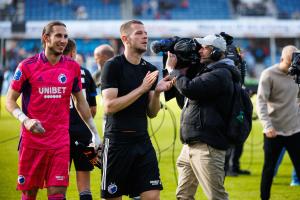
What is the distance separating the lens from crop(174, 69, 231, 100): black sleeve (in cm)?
626

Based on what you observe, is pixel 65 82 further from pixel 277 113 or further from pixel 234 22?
pixel 234 22

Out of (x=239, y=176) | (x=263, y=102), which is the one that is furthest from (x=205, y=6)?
(x=263, y=102)

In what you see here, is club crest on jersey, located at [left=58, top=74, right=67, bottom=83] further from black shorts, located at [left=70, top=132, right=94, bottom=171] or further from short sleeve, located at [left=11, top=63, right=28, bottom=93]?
Result: black shorts, located at [left=70, top=132, right=94, bottom=171]

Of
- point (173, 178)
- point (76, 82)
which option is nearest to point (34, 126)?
point (76, 82)

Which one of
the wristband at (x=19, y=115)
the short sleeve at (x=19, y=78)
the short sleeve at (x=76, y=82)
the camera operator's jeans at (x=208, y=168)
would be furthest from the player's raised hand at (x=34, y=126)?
the camera operator's jeans at (x=208, y=168)

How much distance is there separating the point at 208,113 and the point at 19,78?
178cm

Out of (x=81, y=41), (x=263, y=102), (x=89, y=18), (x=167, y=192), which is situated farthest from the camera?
(x=89, y=18)

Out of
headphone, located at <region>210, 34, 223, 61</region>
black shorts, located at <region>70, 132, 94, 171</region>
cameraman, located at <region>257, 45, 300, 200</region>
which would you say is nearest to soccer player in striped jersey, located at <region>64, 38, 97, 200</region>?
black shorts, located at <region>70, 132, 94, 171</region>

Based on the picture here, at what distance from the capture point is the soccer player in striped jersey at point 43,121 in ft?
20.5

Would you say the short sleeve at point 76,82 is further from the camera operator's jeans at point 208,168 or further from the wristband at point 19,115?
the camera operator's jeans at point 208,168

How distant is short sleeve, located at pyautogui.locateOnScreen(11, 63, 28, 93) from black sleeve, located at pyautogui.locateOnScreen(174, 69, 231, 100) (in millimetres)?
1422

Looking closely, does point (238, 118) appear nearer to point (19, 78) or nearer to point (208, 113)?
point (208, 113)

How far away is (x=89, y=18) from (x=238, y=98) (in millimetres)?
39914

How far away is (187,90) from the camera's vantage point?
630 cm
